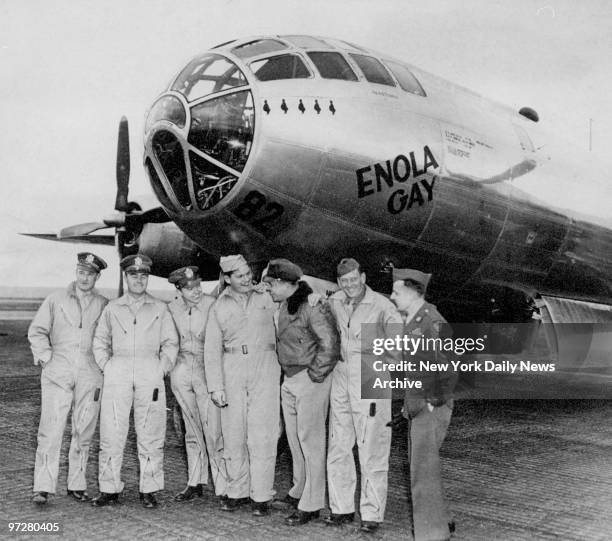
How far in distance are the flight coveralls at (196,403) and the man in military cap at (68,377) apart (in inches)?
29.5

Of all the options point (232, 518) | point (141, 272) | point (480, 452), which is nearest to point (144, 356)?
point (141, 272)

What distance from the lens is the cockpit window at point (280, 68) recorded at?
6266 millimetres

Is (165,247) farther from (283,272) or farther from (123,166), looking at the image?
(283,272)

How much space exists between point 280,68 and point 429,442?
3799 mm

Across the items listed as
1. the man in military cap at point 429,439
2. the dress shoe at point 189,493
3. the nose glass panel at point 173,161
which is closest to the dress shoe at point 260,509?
the dress shoe at point 189,493

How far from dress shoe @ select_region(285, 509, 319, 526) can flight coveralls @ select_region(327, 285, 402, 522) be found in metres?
0.18

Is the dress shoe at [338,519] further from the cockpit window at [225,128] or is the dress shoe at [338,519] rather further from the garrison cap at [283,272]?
the cockpit window at [225,128]

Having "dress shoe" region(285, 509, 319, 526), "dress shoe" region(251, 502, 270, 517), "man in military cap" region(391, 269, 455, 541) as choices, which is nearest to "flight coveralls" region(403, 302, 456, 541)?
"man in military cap" region(391, 269, 455, 541)

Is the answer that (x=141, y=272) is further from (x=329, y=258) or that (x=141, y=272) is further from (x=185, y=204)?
(x=329, y=258)

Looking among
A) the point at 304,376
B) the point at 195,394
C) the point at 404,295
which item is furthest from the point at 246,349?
the point at 404,295

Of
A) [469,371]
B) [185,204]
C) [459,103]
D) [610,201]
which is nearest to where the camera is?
[185,204]

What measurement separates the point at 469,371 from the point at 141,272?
8.98m

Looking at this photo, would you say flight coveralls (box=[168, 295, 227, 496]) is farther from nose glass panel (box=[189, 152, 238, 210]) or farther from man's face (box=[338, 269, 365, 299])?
man's face (box=[338, 269, 365, 299])

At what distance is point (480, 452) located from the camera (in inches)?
290
